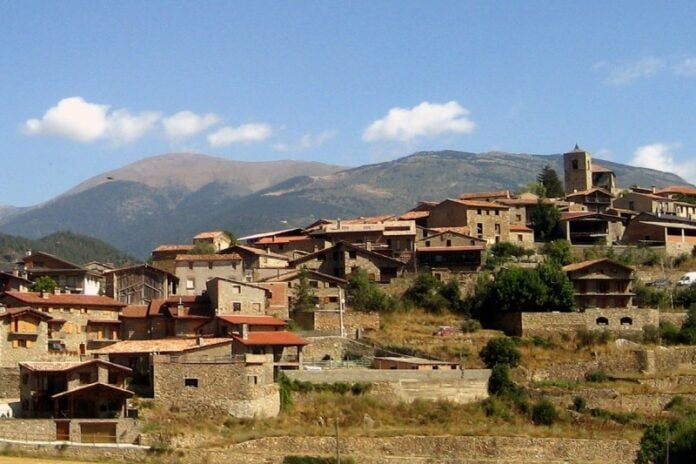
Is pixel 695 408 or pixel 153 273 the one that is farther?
pixel 153 273

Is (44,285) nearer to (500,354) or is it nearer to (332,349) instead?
(332,349)

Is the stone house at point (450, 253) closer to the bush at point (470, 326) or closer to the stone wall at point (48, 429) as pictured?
the bush at point (470, 326)

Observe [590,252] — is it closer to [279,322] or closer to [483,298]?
[483,298]

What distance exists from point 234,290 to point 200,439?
14387 mm

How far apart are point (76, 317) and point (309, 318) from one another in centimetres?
1282

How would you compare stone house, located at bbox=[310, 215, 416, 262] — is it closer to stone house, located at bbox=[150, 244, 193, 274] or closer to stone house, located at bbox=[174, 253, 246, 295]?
stone house, located at bbox=[150, 244, 193, 274]

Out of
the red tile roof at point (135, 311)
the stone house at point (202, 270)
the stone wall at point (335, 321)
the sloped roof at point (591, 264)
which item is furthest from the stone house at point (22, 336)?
the sloped roof at point (591, 264)

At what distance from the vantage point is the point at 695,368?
65938mm

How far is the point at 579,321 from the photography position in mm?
67562

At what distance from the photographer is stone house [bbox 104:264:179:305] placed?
7081cm

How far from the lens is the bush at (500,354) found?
62312 mm

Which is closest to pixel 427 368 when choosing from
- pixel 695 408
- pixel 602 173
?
pixel 695 408

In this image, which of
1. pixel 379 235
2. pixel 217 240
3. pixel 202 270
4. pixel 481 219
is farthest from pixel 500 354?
pixel 217 240

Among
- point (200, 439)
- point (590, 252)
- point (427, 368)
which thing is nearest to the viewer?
point (200, 439)
